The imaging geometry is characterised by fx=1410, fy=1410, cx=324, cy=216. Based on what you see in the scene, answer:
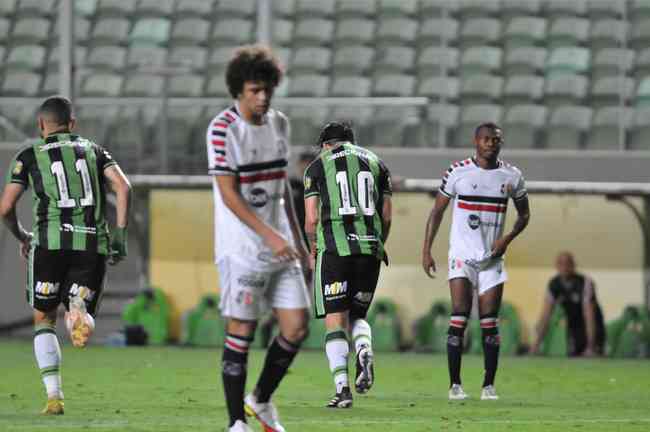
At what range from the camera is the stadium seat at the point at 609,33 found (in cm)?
1749

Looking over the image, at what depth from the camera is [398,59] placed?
1878 cm

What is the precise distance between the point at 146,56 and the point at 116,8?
791mm

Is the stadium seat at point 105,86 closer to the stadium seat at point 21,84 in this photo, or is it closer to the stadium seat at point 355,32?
the stadium seat at point 21,84

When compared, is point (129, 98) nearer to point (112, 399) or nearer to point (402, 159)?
point (402, 159)

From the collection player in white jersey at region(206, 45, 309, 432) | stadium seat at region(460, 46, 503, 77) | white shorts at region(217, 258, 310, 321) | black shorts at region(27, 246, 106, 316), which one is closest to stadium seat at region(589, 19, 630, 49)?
stadium seat at region(460, 46, 503, 77)

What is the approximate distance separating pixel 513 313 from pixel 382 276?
180 cm

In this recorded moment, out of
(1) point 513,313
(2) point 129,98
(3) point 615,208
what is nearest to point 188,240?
(2) point 129,98

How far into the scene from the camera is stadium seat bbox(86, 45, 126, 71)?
744 inches

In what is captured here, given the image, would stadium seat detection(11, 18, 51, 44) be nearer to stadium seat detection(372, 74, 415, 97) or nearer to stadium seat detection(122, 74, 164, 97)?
stadium seat detection(122, 74, 164, 97)

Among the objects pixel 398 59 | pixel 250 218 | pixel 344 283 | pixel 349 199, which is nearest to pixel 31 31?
pixel 398 59

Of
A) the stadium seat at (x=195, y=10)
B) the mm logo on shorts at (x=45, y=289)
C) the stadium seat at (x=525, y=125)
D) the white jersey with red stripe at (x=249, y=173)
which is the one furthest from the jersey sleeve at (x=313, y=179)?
the stadium seat at (x=195, y=10)

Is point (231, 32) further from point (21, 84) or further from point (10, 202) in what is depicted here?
point (10, 202)

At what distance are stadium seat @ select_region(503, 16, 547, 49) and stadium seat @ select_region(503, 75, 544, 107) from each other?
0.56m

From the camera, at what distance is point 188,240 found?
18.2 m
